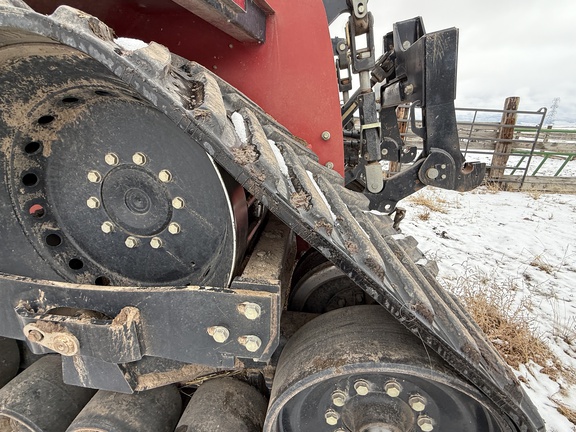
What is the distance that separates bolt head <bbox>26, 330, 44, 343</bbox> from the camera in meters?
1.21

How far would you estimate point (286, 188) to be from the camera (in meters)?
0.99

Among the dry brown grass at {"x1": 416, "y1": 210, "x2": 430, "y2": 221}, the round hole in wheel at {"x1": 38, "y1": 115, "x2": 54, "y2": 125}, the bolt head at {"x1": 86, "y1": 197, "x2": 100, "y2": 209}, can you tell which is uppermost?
the round hole in wheel at {"x1": 38, "y1": 115, "x2": 54, "y2": 125}

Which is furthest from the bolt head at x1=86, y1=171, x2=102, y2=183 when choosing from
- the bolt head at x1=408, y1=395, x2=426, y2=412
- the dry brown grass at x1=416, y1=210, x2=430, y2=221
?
the dry brown grass at x1=416, y1=210, x2=430, y2=221

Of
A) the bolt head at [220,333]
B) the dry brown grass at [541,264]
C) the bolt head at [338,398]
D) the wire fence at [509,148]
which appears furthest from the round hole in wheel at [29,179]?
the wire fence at [509,148]

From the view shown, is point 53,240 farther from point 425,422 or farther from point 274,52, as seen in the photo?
point 425,422

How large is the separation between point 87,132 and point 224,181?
1.97 ft

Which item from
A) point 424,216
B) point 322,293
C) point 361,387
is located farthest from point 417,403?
point 424,216

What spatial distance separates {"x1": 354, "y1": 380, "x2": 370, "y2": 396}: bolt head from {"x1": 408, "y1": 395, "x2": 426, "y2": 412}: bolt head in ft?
0.52

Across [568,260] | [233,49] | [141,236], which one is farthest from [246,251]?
[568,260]

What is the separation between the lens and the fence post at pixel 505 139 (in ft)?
32.1

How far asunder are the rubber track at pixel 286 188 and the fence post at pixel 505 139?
32.3 ft

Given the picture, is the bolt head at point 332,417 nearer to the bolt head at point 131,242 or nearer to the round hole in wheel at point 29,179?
the bolt head at point 131,242

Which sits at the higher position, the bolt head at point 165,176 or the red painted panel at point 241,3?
the red painted panel at point 241,3

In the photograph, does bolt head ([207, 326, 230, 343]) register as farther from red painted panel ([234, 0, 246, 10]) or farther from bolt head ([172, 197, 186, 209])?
red painted panel ([234, 0, 246, 10])
